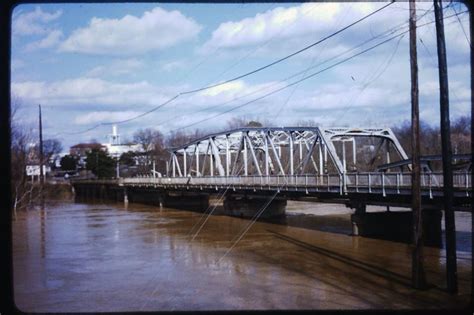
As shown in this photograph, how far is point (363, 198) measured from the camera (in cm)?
2498

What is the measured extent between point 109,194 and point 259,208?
4493 cm

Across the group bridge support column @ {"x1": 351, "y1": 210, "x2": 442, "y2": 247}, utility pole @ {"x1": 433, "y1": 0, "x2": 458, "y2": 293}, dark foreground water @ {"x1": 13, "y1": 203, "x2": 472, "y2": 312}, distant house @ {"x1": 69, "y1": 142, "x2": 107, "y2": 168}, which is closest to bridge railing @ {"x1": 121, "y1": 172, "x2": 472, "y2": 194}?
bridge support column @ {"x1": 351, "y1": 210, "x2": 442, "y2": 247}

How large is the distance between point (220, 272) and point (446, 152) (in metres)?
7.60

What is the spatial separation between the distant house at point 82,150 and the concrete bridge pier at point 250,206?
57.9 m

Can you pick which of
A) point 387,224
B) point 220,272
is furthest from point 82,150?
point 220,272

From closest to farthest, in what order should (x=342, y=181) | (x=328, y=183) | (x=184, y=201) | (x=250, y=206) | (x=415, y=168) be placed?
(x=415, y=168), (x=342, y=181), (x=328, y=183), (x=250, y=206), (x=184, y=201)

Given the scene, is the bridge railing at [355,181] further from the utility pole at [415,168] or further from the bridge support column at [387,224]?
the utility pole at [415,168]

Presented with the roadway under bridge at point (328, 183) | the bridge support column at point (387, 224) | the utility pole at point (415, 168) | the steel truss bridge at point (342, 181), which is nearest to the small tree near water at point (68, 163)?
the roadway under bridge at point (328, 183)

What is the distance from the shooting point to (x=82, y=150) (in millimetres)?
106312

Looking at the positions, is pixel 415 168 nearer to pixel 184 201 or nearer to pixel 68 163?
pixel 184 201

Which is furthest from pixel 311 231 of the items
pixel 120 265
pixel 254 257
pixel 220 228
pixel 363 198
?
pixel 120 265

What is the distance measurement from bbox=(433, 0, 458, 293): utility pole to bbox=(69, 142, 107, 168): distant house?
290 ft

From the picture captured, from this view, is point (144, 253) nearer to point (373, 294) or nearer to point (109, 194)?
point (373, 294)

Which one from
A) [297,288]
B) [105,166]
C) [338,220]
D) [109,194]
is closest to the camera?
[297,288]
